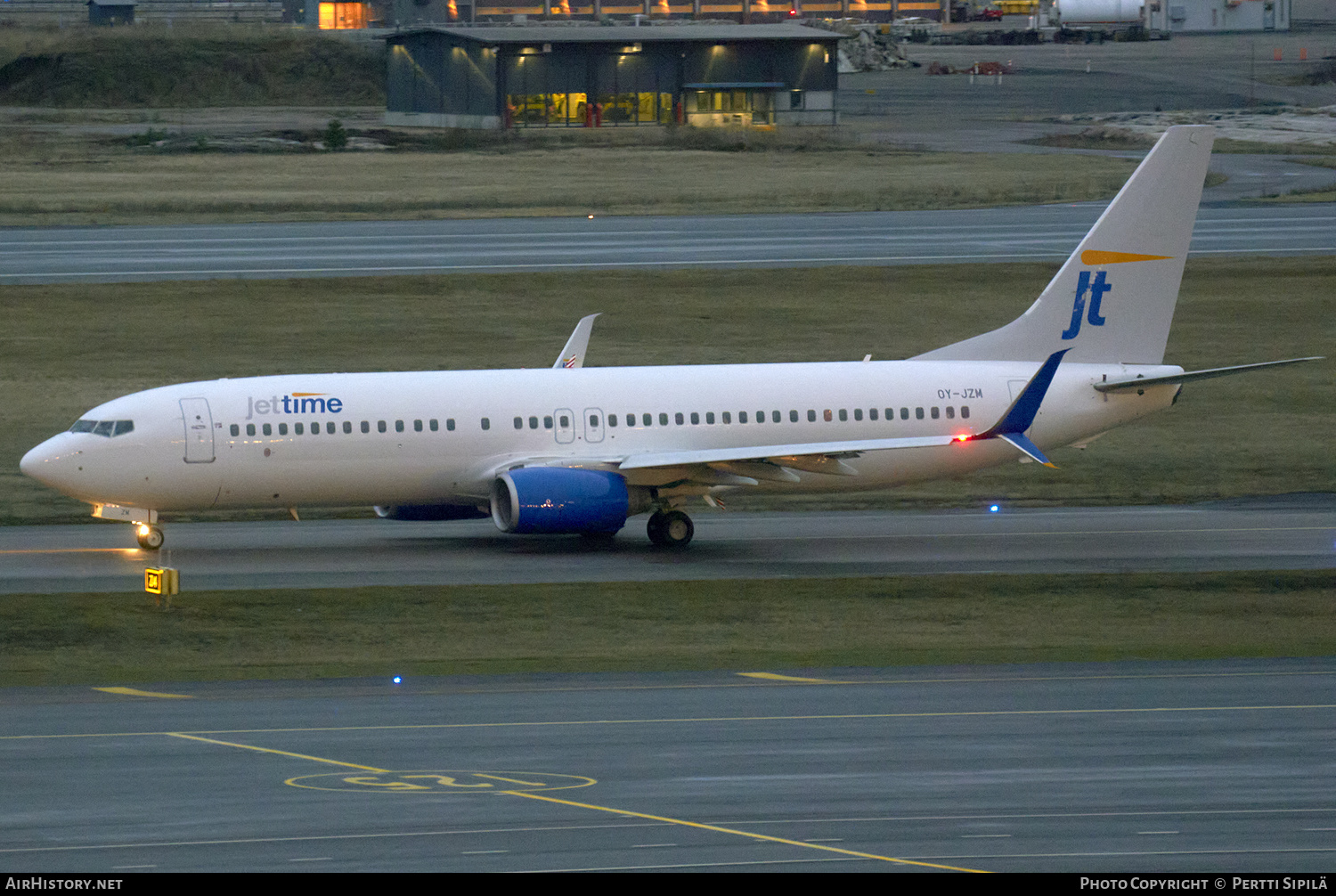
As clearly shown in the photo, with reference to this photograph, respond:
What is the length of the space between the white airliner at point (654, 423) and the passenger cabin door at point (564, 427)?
4 cm

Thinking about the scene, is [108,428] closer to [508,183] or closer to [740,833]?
[740,833]

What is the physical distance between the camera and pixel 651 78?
123 metres

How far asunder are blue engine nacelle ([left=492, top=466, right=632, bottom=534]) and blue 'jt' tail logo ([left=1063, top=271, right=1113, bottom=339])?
11.0 metres

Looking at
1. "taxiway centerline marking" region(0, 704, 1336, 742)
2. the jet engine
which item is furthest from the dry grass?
"taxiway centerline marking" region(0, 704, 1336, 742)

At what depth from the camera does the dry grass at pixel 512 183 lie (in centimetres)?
8219

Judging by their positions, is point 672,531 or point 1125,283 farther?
point 1125,283

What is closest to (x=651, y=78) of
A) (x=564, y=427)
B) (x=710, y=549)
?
(x=564, y=427)

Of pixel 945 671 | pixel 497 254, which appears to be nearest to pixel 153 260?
pixel 497 254

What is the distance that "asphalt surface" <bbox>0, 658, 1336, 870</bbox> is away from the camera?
1788 cm

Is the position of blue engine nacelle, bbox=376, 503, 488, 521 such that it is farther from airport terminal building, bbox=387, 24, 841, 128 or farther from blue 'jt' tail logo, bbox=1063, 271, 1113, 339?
airport terminal building, bbox=387, 24, 841, 128

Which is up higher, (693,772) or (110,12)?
(110,12)

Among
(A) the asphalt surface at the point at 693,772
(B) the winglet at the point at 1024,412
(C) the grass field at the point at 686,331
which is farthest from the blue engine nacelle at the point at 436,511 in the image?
(C) the grass field at the point at 686,331

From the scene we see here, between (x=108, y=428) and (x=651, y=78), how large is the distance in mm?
92220

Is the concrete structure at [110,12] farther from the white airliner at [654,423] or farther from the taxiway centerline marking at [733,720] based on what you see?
the taxiway centerline marking at [733,720]
